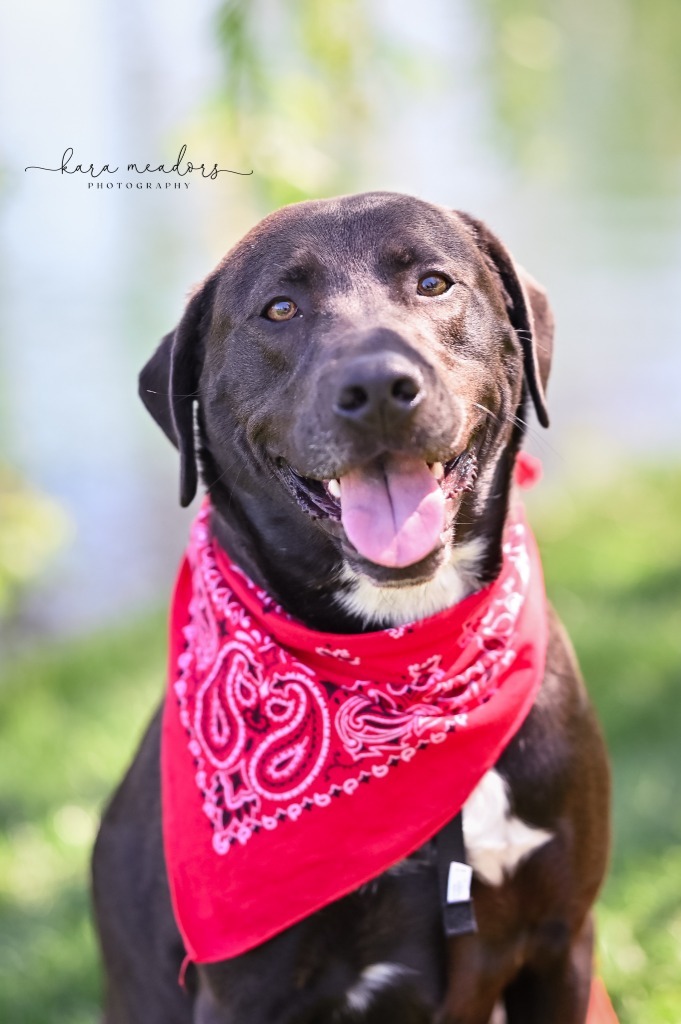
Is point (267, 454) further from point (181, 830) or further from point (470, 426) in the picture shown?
point (181, 830)

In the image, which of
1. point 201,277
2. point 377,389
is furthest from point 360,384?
point 201,277

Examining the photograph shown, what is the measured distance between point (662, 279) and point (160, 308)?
17.4ft

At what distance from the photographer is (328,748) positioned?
8.96 ft

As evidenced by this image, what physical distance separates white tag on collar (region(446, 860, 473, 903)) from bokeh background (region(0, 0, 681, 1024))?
1.05 meters

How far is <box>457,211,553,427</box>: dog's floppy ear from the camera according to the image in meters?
2.88

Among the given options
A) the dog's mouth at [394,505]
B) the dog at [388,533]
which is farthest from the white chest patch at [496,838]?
the dog's mouth at [394,505]

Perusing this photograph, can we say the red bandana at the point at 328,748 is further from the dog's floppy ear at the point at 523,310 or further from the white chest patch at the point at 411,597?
the dog's floppy ear at the point at 523,310

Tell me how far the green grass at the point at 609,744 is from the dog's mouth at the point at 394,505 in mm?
1629

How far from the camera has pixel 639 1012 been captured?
3361 mm

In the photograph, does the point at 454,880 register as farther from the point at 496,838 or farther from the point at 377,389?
the point at 377,389

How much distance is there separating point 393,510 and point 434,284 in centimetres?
55

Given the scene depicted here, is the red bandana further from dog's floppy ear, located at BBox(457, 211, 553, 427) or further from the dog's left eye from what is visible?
the dog's left eye

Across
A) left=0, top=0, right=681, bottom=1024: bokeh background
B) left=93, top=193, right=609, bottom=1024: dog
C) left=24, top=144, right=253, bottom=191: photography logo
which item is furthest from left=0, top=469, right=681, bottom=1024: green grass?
left=24, top=144, right=253, bottom=191: photography logo

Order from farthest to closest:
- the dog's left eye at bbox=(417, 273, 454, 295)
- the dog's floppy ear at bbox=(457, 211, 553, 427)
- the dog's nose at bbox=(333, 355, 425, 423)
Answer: the dog's floppy ear at bbox=(457, 211, 553, 427)
the dog's left eye at bbox=(417, 273, 454, 295)
the dog's nose at bbox=(333, 355, 425, 423)
